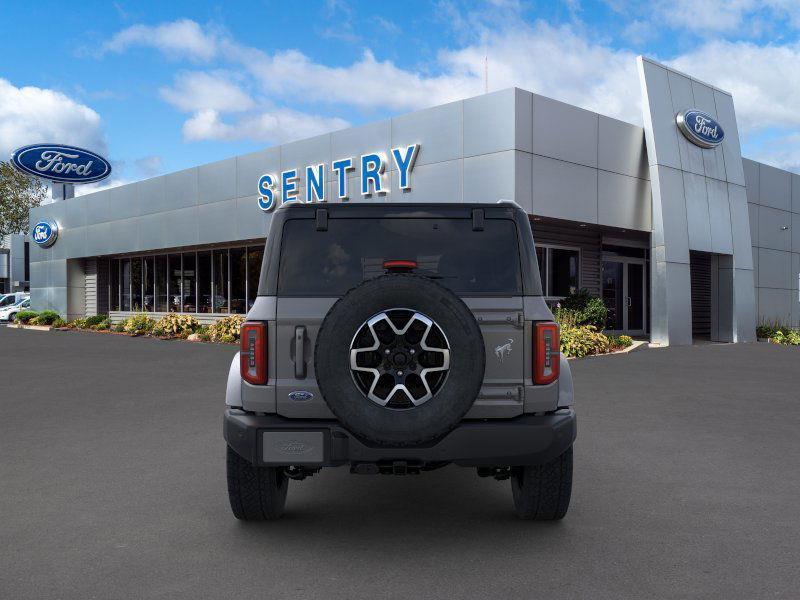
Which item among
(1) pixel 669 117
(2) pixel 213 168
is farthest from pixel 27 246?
(1) pixel 669 117

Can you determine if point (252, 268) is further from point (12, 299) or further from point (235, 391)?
point (12, 299)

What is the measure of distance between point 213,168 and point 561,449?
21.5 metres

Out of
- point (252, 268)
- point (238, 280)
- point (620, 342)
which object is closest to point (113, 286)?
point (238, 280)

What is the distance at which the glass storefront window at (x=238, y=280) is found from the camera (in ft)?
80.1

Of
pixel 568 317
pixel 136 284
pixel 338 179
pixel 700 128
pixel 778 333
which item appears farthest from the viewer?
pixel 136 284

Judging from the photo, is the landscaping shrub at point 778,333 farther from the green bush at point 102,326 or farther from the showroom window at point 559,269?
the green bush at point 102,326

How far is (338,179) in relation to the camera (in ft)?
62.7

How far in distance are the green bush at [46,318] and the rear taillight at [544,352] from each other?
31.5m

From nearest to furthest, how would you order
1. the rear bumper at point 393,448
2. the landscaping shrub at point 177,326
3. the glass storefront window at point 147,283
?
1. the rear bumper at point 393,448
2. the landscaping shrub at point 177,326
3. the glass storefront window at point 147,283

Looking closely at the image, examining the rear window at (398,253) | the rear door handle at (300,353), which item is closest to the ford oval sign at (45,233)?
the rear window at (398,253)

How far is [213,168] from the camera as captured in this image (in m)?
23.5

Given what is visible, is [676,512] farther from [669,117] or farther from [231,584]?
[669,117]

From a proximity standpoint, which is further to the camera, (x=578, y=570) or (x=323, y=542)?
(x=323, y=542)

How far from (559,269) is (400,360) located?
58.1 ft
